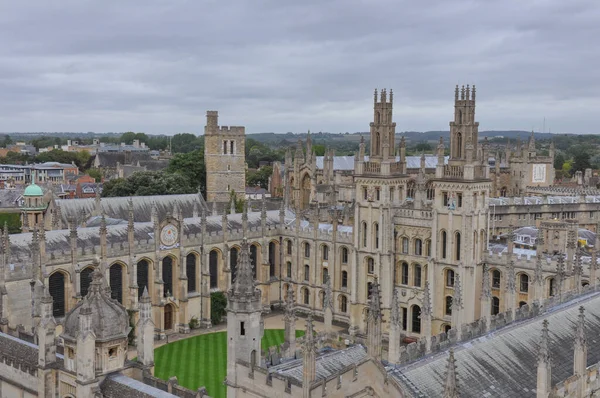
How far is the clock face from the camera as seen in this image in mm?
42450

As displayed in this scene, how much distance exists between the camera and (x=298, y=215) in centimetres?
4819

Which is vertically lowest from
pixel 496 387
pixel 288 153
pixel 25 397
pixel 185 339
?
pixel 185 339

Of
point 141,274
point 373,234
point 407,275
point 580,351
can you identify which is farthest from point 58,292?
point 580,351

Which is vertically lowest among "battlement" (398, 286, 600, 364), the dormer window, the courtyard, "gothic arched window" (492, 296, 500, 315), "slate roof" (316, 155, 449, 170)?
the courtyard

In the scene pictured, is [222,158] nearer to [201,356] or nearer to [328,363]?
[201,356]

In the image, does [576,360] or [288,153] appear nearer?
[576,360]

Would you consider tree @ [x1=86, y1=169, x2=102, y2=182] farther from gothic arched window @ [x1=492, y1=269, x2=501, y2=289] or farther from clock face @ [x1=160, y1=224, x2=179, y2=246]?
gothic arched window @ [x1=492, y1=269, x2=501, y2=289]

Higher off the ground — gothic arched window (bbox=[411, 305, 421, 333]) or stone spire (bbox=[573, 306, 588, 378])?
stone spire (bbox=[573, 306, 588, 378])

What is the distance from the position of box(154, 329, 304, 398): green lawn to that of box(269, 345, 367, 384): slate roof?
12.4 m

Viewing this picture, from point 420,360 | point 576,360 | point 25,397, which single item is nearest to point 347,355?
point 420,360

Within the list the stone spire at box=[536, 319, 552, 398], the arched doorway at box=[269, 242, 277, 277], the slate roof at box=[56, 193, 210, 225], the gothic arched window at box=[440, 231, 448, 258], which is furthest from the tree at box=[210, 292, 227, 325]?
the stone spire at box=[536, 319, 552, 398]

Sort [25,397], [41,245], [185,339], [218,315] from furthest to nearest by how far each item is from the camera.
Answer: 1. [218,315]
2. [185,339]
3. [41,245]
4. [25,397]

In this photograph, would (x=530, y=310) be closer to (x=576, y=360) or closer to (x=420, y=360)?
(x=576, y=360)

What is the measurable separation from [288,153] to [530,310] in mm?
54102
